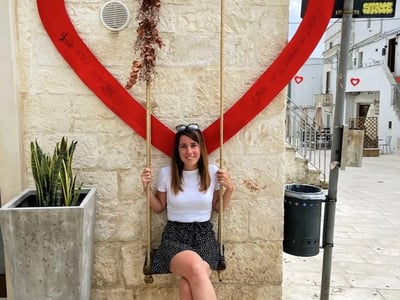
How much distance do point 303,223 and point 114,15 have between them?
1870mm

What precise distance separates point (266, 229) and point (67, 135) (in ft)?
4.88

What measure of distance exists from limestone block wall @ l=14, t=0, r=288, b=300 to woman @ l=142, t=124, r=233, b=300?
0.18 metres

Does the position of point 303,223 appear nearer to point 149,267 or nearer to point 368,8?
point 149,267

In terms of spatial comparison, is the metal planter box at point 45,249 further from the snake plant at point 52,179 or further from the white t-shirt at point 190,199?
the white t-shirt at point 190,199

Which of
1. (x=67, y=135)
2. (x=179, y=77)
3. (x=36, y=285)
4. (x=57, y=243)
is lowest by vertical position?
(x=36, y=285)

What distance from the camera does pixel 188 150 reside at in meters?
2.33

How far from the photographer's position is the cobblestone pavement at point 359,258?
10.8 feet

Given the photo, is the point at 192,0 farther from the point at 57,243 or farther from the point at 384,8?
the point at 57,243

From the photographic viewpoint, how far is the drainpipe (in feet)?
8.11

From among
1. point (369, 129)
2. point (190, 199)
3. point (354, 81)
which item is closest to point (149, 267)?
point (190, 199)

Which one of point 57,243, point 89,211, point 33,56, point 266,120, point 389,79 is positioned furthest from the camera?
point 389,79

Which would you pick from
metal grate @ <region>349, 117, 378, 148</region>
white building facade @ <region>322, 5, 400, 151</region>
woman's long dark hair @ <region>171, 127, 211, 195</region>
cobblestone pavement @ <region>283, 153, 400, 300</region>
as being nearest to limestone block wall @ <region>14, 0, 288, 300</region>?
woman's long dark hair @ <region>171, 127, 211, 195</region>

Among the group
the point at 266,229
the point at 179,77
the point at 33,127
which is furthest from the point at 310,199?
the point at 33,127

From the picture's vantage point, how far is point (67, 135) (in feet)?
8.13
